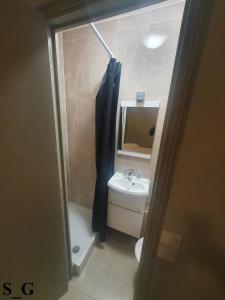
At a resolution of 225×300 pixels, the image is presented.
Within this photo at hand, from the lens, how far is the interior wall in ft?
1.43

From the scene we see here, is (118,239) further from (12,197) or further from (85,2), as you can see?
(85,2)

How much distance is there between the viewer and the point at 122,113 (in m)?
1.67

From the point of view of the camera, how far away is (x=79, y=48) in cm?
173

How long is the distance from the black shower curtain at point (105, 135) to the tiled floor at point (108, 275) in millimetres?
190

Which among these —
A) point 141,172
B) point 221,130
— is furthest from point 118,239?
point 221,130

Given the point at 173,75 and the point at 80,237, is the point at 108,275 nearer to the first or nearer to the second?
the point at 80,237

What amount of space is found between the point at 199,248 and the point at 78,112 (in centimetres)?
182

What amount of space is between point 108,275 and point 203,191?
5.00ft

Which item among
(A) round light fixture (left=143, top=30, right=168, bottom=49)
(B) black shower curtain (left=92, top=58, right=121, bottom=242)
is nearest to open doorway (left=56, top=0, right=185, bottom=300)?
(A) round light fixture (left=143, top=30, right=168, bottom=49)

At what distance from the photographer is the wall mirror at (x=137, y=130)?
158cm

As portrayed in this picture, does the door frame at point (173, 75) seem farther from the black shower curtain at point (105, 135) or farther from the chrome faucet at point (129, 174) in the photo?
the chrome faucet at point (129, 174)

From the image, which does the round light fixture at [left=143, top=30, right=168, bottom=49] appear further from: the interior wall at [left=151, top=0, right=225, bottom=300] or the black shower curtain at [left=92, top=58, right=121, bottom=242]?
the interior wall at [left=151, top=0, right=225, bottom=300]

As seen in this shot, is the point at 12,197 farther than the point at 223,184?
Yes

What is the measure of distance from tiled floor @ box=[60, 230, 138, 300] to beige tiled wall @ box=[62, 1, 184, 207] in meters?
0.73
